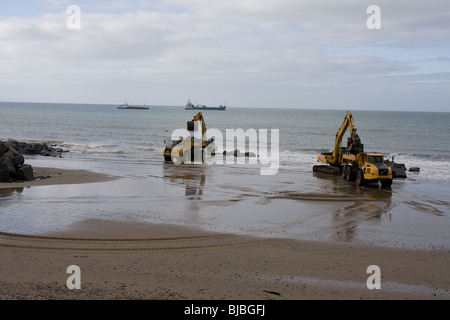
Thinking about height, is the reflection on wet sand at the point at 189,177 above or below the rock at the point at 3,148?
below

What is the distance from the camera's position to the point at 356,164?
25.7 m

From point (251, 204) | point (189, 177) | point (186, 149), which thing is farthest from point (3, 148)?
point (251, 204)

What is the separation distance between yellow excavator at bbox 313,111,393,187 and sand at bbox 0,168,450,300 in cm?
1156

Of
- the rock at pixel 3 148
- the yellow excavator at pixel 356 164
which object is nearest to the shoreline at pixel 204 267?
the yellow excavator at pixel 356 164

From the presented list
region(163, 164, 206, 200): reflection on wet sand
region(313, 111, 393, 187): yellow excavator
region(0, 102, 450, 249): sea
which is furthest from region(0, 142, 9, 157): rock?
region(313, 111, 393, 187): yellow excavator

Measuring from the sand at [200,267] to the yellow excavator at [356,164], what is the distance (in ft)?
37.9

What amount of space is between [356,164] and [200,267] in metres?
17.5

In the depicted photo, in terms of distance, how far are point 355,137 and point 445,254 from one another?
48.7ft

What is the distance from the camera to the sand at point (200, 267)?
886 centimetres

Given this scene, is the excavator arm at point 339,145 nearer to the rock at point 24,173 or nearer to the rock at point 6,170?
the rock at point 24,173

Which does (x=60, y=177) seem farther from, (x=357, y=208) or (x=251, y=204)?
(x=357, y=208)

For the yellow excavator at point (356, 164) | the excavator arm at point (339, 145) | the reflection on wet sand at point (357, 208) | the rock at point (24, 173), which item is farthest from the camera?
the excavator arm at point (339, 145)

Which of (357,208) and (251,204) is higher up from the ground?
(251,204)
